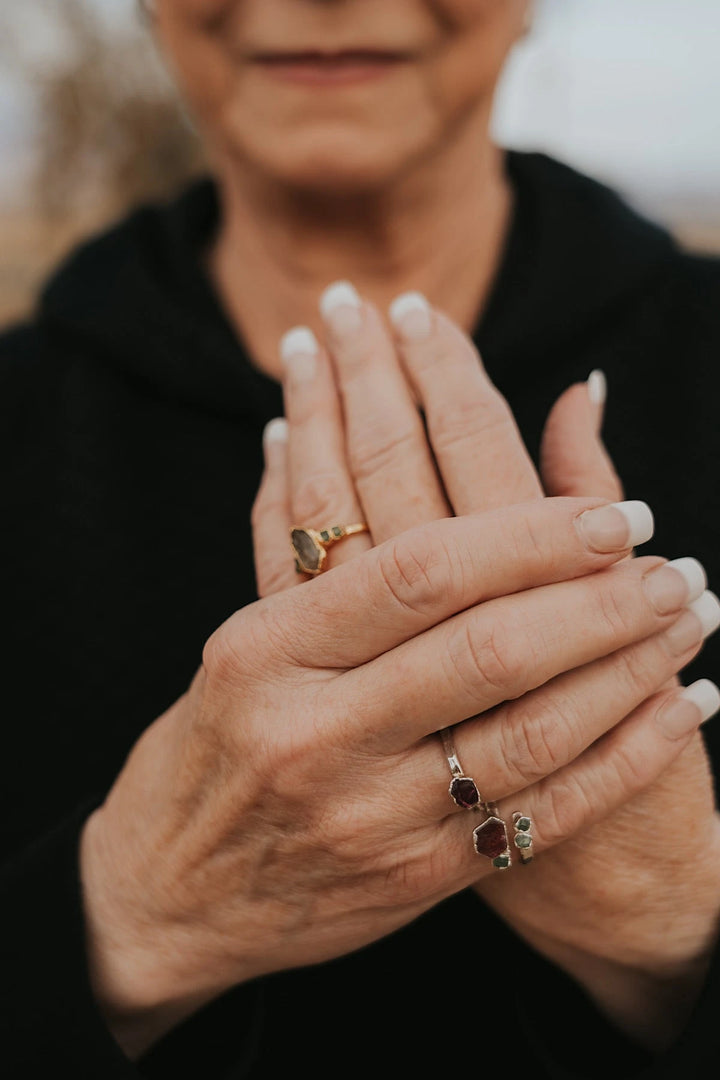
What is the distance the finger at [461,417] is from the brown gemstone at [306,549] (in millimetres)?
136

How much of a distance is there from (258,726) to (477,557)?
0.74 feet

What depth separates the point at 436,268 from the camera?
1407 mm

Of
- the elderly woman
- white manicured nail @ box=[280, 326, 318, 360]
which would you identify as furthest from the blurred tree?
white manicured nail @ box=[280, 326, 318, 360]

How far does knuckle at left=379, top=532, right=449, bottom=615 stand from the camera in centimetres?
72

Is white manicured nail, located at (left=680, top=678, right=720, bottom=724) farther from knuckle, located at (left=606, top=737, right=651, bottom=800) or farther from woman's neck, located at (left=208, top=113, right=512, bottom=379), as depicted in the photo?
woman's neck, located at (left=208, top=113, right=512, bottom=379)

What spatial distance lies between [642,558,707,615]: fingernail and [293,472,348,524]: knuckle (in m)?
0.30


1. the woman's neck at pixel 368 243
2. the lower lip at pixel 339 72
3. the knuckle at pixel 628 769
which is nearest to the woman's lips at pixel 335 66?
the lower lip at pixel 339 72

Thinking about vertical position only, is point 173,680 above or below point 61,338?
below

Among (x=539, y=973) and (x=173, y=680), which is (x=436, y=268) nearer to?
(x=173, y=680)

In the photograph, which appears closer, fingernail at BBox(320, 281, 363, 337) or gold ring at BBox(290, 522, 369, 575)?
gold ring at BBox(290, 522, 369, 575)

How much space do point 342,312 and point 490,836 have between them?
1.75 ft

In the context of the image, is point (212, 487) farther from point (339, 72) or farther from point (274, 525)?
point (339, 72)

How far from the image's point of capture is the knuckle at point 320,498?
89 centimetres

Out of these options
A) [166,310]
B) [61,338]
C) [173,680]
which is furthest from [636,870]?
[61,338]
